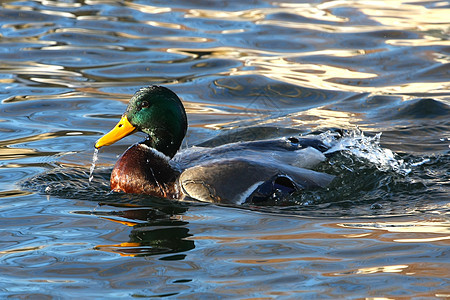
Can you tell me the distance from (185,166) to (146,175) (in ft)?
1.05

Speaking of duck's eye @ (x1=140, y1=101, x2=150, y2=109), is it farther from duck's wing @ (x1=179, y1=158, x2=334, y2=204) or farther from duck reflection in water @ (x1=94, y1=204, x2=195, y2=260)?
duck reflection in water @ (x1=94, y1=204, x2=195, y2=260)

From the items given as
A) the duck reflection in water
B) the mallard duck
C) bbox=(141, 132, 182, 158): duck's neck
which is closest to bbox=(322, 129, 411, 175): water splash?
the mallard duck

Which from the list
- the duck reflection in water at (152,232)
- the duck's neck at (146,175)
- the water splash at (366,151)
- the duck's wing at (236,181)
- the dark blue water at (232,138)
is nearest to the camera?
the dark blue water at (232,138)

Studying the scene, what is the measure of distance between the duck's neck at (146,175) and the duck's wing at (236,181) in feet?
0.39

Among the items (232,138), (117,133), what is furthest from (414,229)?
(232,138)

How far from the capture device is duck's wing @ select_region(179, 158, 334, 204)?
6320mm

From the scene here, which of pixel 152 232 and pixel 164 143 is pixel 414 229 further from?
pixel 164 143

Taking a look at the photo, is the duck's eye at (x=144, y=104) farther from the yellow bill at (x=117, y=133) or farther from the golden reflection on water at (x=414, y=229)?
the golden reflection on water at (x=414, y=229)

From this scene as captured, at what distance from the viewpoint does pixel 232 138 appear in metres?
8.40

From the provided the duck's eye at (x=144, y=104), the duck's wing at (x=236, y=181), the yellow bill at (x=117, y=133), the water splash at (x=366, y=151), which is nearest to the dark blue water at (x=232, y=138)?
the water splash at (x=366, y=151)

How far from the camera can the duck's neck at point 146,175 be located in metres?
6.52

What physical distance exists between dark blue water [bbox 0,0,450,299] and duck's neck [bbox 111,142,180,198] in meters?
0.13

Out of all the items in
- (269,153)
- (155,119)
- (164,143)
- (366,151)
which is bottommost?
Result: (366,151)

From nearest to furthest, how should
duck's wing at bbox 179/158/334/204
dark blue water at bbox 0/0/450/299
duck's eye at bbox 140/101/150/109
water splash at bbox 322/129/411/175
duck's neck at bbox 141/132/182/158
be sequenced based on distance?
dark blue water at bbox 0/0/450/299 < duck's wing at bbox 179/158/334/204 < duck's eye at bbox 140/101/150/109 < duck's neck at bbox 141/132/182/158 < water splash at bbox 322/129/411/175
